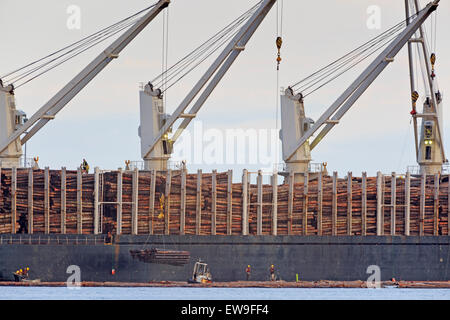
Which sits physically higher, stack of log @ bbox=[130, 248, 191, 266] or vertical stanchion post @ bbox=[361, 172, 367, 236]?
vertical stanchion post @ bbox=[361, 172, 367, 236]

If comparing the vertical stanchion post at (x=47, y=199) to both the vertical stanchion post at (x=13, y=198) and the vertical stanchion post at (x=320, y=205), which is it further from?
the vertical stanchion post at (x=320, y=205)

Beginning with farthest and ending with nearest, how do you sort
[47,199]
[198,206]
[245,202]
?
[245,202] < [198,206] < [47,199]

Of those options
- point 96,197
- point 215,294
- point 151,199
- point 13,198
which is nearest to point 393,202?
point 151,199

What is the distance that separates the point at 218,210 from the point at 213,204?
0.82 m

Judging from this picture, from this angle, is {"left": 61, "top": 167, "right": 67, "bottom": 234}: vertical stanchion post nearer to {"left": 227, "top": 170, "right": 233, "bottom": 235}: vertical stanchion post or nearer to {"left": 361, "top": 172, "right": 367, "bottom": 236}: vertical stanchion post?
{"left": 227, "top": 170, "right": 233, "bottom": 235}: vertical stanchion post

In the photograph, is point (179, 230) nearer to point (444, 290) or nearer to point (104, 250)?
point (104, 250)

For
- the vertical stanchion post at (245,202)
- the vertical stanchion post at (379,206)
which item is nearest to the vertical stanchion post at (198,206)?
the vertical stanchion post at (245,202)

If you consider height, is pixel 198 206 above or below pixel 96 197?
below

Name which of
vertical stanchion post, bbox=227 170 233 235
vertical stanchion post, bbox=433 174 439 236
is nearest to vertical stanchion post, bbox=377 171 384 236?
vertical stanchion post, bbox=433 174 439 236

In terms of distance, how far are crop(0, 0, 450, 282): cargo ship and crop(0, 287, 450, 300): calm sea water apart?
3.44 meters

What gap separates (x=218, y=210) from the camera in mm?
119000

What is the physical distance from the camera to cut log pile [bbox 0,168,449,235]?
11606cm

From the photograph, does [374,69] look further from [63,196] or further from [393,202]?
[63,196]

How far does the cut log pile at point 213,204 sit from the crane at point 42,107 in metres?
2.75
